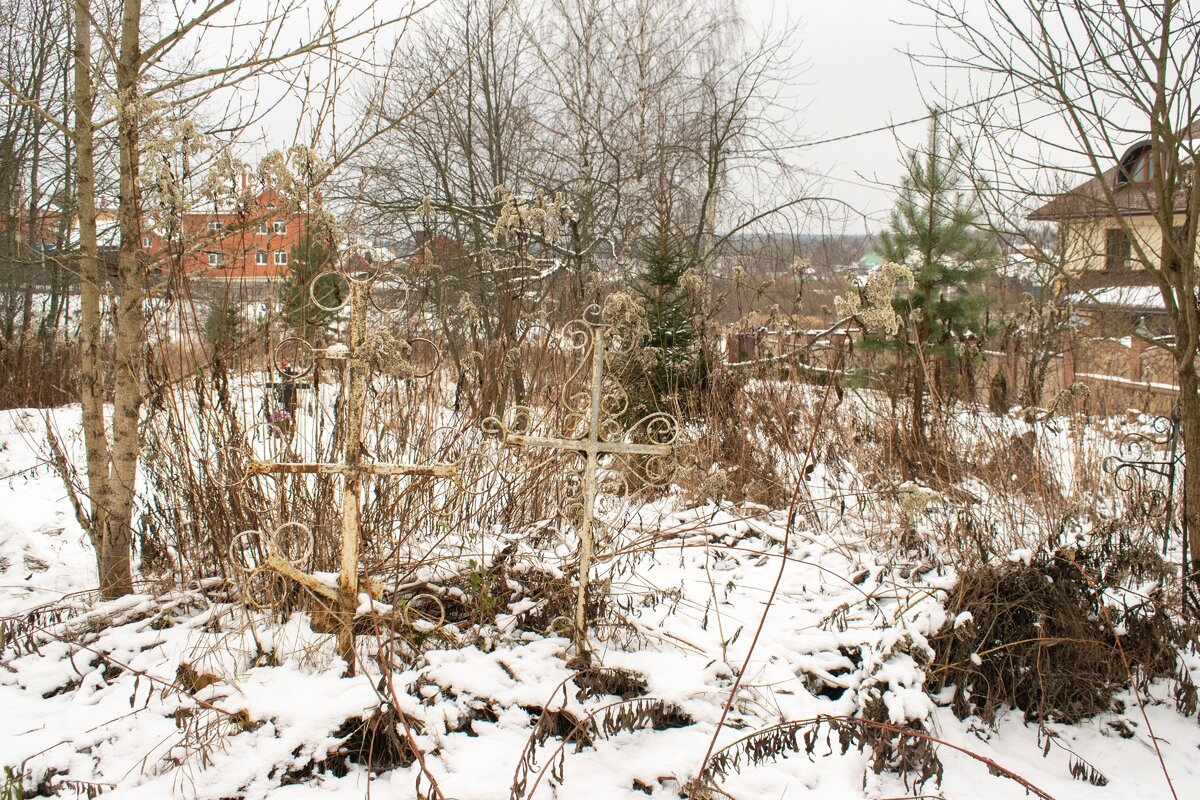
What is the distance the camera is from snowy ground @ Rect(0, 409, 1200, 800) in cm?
200

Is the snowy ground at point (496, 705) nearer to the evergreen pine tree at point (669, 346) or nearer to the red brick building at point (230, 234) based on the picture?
the red brick building at point (230, 234)

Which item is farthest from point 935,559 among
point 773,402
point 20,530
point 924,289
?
point 924,289

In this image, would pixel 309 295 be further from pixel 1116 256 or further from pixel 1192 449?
pixel 1116 256

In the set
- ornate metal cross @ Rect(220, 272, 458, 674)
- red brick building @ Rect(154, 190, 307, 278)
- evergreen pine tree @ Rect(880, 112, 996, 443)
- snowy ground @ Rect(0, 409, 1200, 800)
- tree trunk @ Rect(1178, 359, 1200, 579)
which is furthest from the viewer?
evergreen pine tree @ Rect(880, 112, 996, 443)

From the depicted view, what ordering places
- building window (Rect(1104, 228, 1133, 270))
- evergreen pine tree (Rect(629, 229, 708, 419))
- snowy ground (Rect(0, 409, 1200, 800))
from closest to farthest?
snowy ground (Rect(0, 409, 1200, 800))
building window (Rect(1104, 228, 1133, 270))
evergreen pine tree (Rect(629, 229, 708, 419))

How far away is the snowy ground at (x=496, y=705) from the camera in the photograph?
200cm

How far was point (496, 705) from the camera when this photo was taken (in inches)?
88.7

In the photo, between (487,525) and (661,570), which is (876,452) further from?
(487,525)

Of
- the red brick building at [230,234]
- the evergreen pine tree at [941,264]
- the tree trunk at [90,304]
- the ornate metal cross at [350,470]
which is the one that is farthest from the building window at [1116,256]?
the tree trunk at [90,304]

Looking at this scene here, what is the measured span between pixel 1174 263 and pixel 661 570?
7.53 feet

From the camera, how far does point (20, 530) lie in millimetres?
3867

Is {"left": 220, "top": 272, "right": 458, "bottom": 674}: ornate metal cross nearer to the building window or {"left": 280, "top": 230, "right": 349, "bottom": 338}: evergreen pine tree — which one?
{"left": 280, "top": 230, "right": 349, "bottom": 338}: evergreen pine tree

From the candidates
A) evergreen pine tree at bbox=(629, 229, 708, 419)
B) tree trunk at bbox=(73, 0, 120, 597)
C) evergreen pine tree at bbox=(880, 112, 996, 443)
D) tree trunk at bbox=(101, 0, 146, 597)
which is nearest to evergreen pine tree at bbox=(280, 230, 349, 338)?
tree trunk at bbox=(101, 0, 146, 597)

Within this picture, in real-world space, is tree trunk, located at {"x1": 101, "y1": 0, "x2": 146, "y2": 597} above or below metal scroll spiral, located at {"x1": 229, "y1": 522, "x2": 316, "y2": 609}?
above
